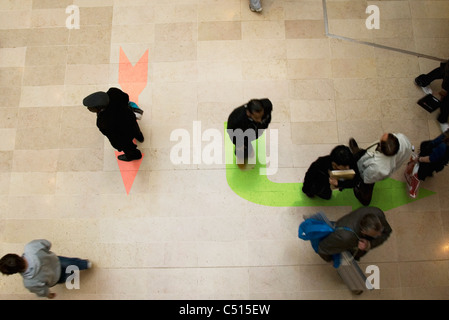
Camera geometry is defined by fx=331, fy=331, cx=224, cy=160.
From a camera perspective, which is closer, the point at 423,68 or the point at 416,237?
the point at 416,237

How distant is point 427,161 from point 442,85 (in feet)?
4.11

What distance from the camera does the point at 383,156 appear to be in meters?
3.78

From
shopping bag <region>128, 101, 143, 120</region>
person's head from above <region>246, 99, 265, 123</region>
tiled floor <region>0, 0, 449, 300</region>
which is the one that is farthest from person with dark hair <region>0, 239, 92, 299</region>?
person's head from above <region>246, 99, 265, 123</region>

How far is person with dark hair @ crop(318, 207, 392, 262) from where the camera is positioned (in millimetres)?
3377

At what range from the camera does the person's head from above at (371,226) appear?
3.34 metres

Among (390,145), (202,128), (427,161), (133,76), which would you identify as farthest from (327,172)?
(133,76)

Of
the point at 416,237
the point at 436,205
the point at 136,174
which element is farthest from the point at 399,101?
the point at 136,174

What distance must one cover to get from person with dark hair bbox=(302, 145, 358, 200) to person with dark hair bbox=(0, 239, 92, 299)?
337 cm

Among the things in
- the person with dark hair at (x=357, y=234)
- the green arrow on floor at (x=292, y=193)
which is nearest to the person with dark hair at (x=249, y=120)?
the green arrow on floor at (x=292, y=193)

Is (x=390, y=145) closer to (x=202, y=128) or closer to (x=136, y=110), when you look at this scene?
(x=202, y=128)

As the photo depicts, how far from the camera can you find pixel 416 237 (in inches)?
185
